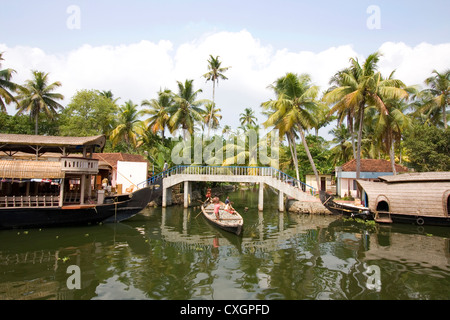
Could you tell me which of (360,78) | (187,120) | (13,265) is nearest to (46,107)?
(187,120)

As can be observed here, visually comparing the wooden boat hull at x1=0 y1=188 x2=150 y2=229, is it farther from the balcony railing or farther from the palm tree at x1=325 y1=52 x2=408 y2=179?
the palm tree at x1=325 y1=52 x2=408 y2=179

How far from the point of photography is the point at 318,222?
17609 mm

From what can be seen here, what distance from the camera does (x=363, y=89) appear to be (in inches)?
761

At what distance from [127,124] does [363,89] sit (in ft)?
83.3

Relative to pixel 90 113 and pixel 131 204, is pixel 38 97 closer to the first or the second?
pixel 90 113

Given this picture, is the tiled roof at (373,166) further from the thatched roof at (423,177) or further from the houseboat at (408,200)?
the thatched roof at (423,177)

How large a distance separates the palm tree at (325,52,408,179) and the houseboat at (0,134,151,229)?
664 inches

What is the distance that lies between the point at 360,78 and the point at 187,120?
17012 mm

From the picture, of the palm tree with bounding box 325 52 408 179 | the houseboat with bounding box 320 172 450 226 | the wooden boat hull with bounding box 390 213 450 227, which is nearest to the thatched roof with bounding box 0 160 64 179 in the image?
the houseboat with bounding box 320 172 450 226

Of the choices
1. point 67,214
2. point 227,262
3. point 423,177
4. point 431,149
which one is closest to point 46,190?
point 67,214

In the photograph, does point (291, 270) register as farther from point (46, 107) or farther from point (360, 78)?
point (46, 107)

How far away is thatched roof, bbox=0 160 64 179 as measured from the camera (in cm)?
1337

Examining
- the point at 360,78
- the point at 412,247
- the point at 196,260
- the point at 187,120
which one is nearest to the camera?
the point at 196,260
